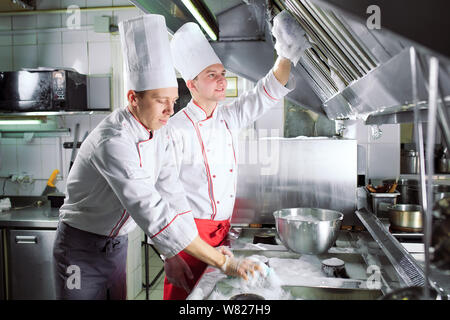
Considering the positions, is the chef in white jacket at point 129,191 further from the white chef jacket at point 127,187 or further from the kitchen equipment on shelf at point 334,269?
the kitchen equipment on shelf at point 334,269

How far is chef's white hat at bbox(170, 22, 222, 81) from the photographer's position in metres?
1.73

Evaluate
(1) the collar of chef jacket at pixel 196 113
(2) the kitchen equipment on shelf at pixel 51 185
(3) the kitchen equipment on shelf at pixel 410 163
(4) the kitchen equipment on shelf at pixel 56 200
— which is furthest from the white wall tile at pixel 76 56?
(3) the kitchen equipment on shelf at pixel 410 163

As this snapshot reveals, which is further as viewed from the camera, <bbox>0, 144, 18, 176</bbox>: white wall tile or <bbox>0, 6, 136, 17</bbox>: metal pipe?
<bbox>0, 144, 18, 176</bbox>: white wall tile

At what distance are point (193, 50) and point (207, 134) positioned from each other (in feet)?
1.38

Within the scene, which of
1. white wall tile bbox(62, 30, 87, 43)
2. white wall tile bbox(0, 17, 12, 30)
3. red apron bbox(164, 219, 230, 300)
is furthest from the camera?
white wall tile bbox(0, 17, 12, 30)

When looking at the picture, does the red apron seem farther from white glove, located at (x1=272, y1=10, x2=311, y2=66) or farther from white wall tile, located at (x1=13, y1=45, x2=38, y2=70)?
white wall tile, located at (x1=13, y1=45, x2=38, y2=70)

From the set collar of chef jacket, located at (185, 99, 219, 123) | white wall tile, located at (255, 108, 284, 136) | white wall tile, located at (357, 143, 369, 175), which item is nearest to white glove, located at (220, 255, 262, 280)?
collar of chef jacket, located at (185, 99, 219, 123)

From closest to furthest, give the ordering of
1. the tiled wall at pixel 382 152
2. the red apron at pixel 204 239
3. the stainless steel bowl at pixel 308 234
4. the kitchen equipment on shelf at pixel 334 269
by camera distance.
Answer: the kitchen equipment on shelf at pixel 334 269
the stainless steel bowl at pixel 308 234
the red apron at pixel 204 239
the tiled wall at pixel 382 152

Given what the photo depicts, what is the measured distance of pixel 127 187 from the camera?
1.16m

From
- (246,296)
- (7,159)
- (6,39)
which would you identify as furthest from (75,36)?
(246,296)

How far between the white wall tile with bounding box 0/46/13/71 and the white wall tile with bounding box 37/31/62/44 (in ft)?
1.01

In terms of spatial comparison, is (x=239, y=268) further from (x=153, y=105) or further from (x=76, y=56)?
(x=76, y=56)

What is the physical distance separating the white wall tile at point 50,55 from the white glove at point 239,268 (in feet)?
9.06

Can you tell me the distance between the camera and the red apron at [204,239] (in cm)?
148
